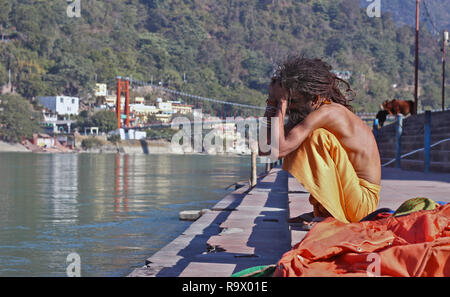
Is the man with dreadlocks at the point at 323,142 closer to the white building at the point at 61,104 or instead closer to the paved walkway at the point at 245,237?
the paved walkway at the point at 245,237

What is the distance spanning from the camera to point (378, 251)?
87.0 inches

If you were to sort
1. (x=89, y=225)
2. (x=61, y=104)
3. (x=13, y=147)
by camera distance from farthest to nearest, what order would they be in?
(x=61, y=104) → (x=13, y=147) → (x=89, y=225)

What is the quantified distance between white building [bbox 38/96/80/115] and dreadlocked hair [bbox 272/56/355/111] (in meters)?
78.1

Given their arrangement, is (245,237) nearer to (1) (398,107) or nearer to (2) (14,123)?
(1) (398,107)

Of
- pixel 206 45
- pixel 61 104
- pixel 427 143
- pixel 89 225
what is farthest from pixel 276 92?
pixel 206 45

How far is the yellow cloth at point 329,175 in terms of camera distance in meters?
2.93

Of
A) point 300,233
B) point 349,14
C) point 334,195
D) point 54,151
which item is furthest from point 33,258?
point 349,14

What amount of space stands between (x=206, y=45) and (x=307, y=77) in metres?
119

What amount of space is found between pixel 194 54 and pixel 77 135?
4830 centimetres

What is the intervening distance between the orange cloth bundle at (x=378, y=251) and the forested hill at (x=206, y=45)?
273 feet

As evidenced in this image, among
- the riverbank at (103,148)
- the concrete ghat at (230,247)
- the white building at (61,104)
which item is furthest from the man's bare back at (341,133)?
the white building at (61,104)

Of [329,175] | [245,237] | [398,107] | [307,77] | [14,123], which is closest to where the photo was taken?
[329,175]

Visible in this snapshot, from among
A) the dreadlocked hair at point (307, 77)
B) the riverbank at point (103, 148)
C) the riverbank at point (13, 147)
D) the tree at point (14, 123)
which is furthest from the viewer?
the riverbank at point (103, 148)
